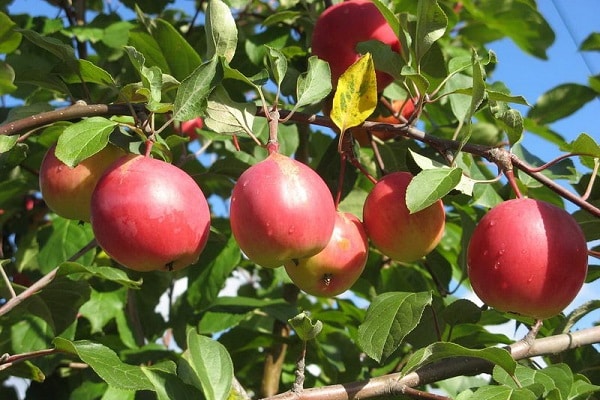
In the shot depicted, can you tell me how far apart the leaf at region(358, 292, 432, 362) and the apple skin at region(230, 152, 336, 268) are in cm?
15

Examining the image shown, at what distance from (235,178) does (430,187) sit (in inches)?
23.3

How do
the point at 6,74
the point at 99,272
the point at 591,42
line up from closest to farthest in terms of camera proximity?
the point at 99,272
the point at 6,74
the point at 591,42

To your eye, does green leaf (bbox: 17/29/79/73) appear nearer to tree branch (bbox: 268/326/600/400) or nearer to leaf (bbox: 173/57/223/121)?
leaf (bbox: 173/57/223/121)

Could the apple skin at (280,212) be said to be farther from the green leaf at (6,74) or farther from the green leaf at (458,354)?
the green leaf at (6,74)

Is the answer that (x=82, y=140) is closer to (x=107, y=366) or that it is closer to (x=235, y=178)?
(x=107, y=366)

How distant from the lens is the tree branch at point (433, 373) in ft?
3.40

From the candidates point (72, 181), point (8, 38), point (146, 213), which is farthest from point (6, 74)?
point (146, 213)

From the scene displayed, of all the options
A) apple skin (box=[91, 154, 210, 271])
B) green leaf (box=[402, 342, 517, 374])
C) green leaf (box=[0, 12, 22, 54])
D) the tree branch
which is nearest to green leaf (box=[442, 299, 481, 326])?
the tree branch

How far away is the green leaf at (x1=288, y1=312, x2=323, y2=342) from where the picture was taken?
983 mm

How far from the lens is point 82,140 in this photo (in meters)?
0.99

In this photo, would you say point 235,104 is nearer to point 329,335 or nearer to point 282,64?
point 282,64

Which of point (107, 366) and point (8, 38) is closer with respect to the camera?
point (107, 366)

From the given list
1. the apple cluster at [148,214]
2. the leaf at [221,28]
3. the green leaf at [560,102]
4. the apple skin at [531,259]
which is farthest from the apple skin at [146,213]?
the green leaf at [560,102]

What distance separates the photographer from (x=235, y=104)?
1130mm
